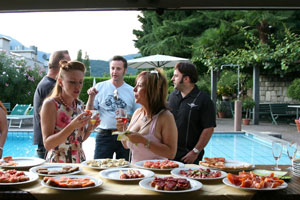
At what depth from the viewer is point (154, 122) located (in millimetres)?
2525

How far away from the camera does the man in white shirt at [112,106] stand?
13.2ft

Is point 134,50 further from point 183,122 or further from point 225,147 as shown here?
point 183,122

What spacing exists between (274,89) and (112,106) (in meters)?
15.0

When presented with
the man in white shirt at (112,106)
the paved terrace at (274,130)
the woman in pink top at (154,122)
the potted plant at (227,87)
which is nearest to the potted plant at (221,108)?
the potted plant at (227,87)

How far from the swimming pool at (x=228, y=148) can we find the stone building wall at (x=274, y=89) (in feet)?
23.0

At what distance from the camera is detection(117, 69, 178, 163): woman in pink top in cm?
244

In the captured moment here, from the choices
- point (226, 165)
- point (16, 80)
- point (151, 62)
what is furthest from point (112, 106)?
point (16, 80)

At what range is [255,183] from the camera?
6.06 feet

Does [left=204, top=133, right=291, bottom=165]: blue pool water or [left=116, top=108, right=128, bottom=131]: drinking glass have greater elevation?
[left=116, top=108, right=128, bottom=131]: drinking glass

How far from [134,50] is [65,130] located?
24.8 metres

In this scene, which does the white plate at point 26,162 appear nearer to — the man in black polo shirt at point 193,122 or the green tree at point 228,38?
the man in black polo shirt at point 193,122

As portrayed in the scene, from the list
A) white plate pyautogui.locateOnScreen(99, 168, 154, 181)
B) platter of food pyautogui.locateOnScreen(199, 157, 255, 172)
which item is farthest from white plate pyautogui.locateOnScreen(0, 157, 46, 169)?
platter of food pyautogui.locateOnScreen(199, 157, 255, 172)

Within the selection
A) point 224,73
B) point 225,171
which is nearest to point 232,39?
point 224,73

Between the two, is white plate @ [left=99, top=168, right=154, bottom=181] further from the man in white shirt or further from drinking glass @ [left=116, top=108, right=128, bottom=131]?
the man in white shirt
